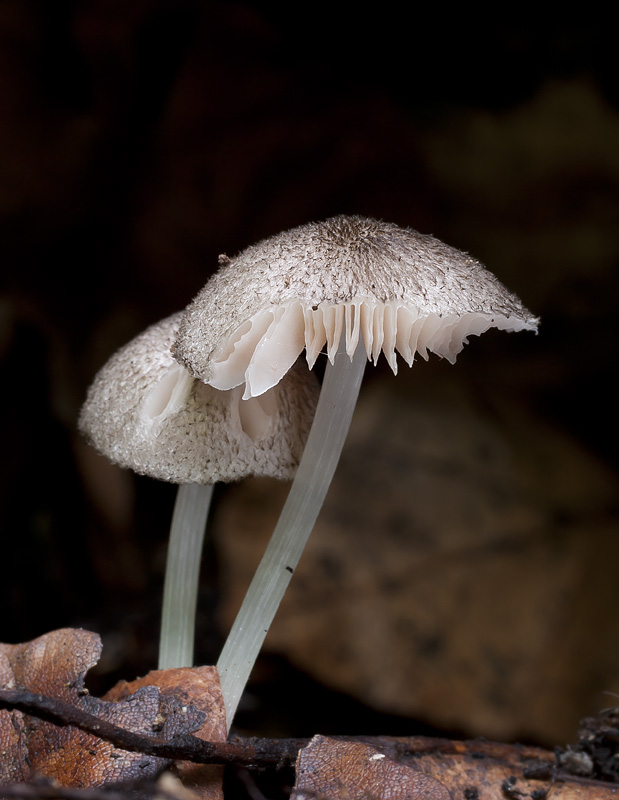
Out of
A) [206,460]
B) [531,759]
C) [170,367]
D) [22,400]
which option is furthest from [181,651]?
[22,400]

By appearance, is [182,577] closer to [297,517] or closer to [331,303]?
[297,517]

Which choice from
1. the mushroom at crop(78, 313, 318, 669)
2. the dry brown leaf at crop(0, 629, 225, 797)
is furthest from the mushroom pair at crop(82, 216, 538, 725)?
the dry brown leaf at crop(0, 629, 225, 797)

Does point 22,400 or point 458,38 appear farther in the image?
point 22,400

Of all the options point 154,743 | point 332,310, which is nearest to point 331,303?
point 332,310

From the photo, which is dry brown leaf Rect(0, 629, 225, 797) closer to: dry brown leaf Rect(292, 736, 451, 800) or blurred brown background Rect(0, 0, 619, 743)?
dry brown leaf Rect(292, 736, 451, 800)

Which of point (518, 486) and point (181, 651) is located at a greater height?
point (518, 486)

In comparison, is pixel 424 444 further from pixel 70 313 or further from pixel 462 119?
pixel 70 313
